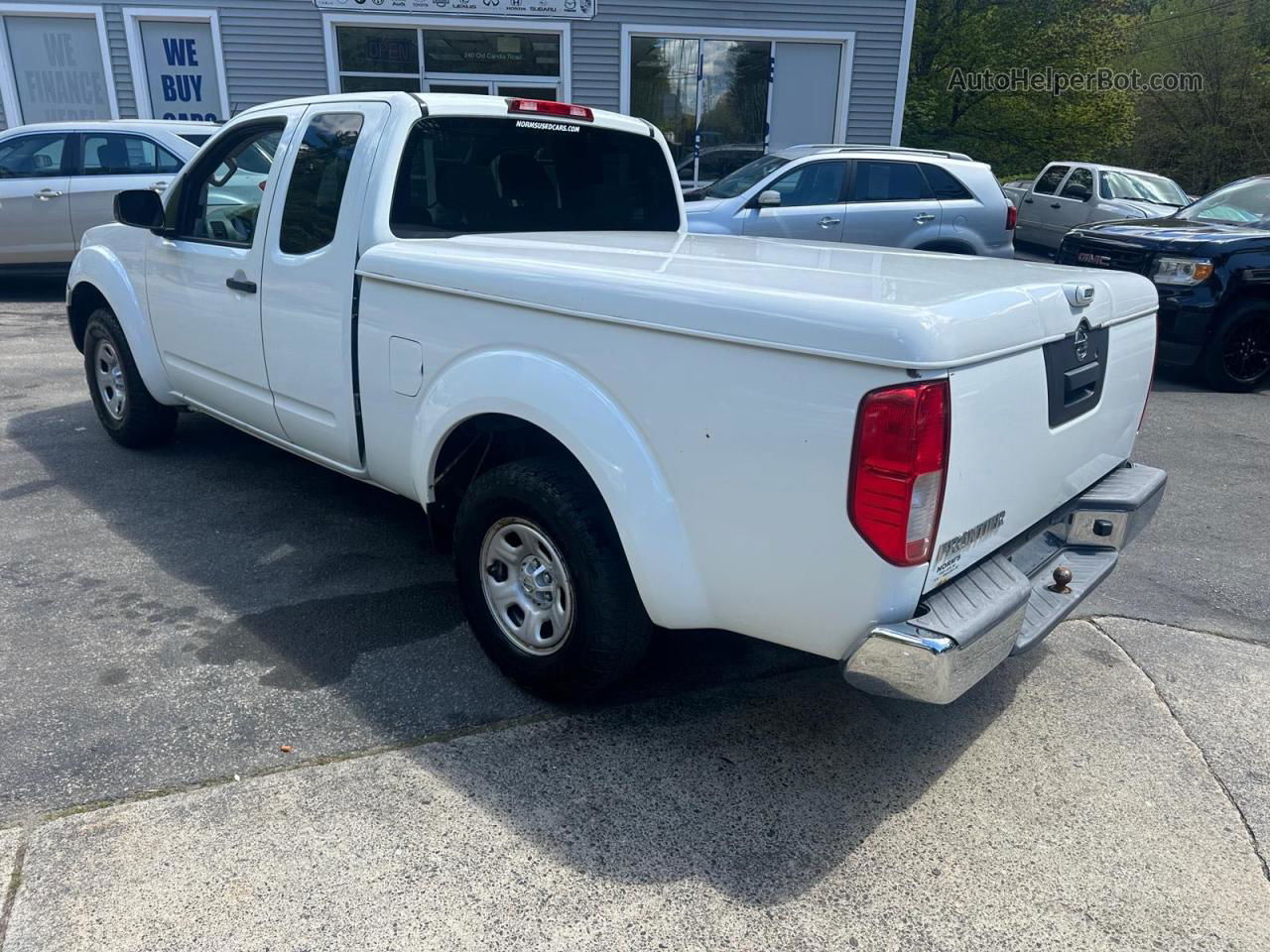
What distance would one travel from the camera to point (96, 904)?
2.30 metres

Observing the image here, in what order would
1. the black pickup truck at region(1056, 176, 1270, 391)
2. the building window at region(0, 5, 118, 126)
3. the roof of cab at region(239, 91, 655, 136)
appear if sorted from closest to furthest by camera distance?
the roof of cab at region(239, 91, 655, 136) → the black pickup truck at region(1056, 176, 1270, 391) → the building window at region(0, 5, 118, 126)

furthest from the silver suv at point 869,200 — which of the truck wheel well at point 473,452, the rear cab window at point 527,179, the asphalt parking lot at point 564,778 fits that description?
the truck wheel well at point 473,452

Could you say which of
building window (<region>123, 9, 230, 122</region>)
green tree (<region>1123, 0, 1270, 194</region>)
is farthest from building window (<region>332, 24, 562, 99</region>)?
green tree (<region>1123, 0, 1270, 194</region>)

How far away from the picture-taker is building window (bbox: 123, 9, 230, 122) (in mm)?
13008

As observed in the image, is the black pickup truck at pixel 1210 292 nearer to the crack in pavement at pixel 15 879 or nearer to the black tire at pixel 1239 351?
the black tire at pixel 1239 351

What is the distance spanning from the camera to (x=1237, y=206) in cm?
904

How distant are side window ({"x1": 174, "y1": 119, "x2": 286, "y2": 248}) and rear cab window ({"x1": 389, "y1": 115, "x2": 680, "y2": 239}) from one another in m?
0.81

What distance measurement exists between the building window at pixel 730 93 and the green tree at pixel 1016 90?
23.6 meters

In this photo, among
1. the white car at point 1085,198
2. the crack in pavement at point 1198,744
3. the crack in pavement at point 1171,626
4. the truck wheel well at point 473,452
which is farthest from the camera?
the white car at point 1085,198

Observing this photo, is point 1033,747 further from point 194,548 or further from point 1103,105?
point 1103,105

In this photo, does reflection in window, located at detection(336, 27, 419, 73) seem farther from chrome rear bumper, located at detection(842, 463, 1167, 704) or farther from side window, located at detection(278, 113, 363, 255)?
chrome rear bumper, located at detection(842, 463, 1167, 704)

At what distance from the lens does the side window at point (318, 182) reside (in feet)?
12.0

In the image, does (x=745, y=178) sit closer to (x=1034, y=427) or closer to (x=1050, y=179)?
(x=1034, y=427)

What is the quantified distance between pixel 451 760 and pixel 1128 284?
8.48 ft
